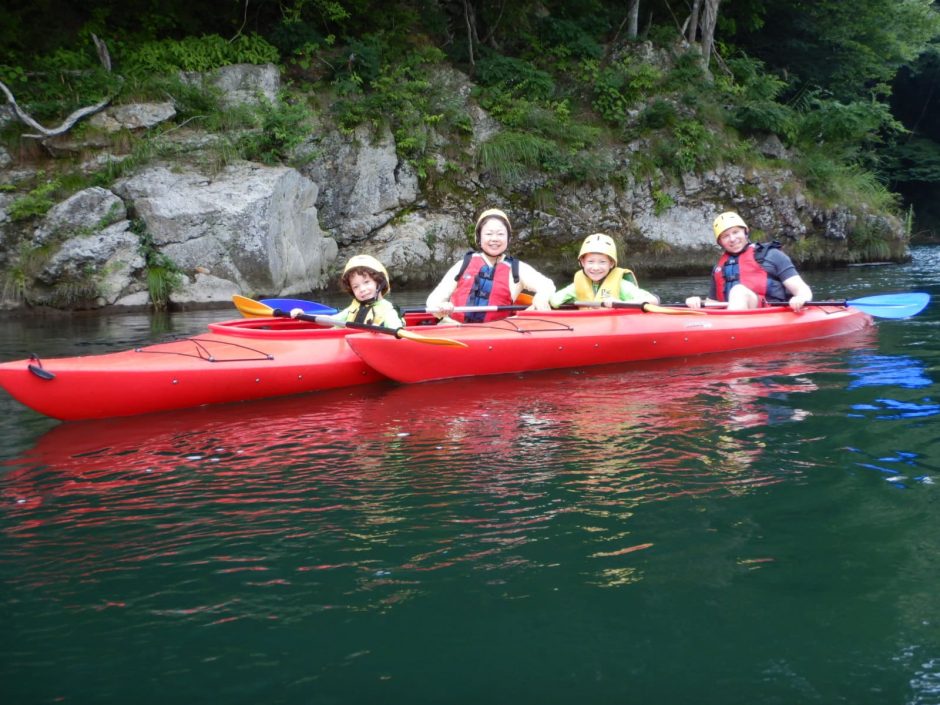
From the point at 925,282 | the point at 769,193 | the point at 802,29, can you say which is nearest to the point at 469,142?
the point at 769,193

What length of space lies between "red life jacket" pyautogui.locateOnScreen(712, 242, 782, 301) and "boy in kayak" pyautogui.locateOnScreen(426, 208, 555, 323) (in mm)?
1741

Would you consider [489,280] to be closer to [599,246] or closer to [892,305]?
[599,246]

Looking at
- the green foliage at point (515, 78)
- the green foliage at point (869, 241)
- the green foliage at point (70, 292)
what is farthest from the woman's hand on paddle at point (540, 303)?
the green foliage at point (869, 241)

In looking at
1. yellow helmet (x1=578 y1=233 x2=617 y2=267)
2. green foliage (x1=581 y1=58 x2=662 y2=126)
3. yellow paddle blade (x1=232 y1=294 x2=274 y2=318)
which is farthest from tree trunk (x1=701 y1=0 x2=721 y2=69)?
yellow paddle blade (x1=232 y1=294 x2=274 y2=318)

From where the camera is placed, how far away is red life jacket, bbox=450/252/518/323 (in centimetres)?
671

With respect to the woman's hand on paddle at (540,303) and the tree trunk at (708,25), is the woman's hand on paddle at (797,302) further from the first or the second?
the tree trunk at (708,25)

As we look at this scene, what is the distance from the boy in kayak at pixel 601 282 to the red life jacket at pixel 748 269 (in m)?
0.95

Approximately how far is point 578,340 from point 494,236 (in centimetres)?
109

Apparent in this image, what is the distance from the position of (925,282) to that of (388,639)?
11930 mm

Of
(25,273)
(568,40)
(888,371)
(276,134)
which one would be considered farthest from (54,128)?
(888,371)

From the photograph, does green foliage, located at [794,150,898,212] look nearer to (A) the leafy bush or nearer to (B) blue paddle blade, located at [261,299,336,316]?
(B) blue paddle blade, located at [261,299,336,316]

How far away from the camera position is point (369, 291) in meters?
6.02

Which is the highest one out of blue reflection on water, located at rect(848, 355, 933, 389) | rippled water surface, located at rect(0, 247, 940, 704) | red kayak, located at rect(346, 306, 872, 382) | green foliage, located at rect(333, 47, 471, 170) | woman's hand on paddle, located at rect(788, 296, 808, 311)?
green foliage, located at rect(333, 47, 471, 170)

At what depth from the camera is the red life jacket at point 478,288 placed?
671 cm
